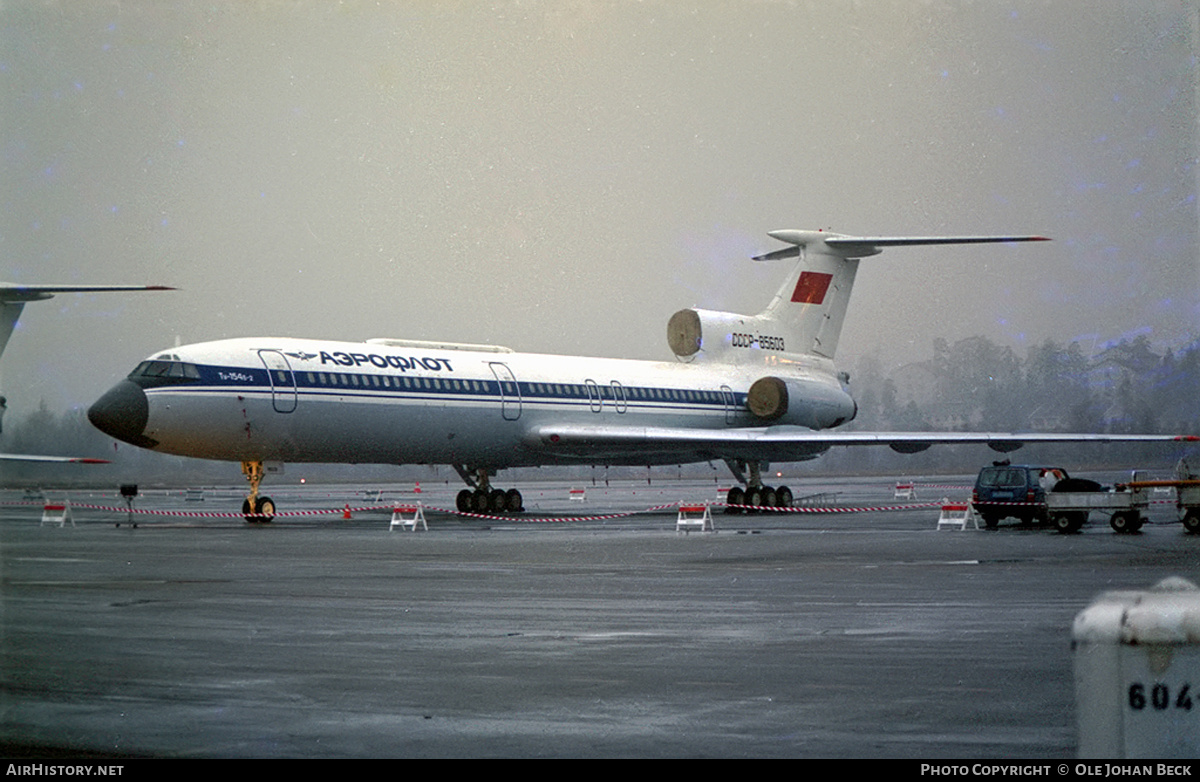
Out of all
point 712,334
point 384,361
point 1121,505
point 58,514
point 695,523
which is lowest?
point 695,523

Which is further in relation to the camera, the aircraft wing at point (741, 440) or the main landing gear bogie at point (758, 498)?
the main landing gear bogie at point (758, 498)

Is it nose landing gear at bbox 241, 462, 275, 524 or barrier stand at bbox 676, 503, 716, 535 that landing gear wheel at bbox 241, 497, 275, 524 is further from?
barrier stand at bbox 676, 503, 716, 535

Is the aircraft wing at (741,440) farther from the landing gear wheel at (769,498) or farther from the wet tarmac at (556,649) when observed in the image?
the wet tarmac at (556,649)

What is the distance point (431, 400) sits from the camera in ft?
109

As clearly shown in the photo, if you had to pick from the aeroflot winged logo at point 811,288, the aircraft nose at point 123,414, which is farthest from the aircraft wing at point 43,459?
the aeroflot winged logo at point 811,288

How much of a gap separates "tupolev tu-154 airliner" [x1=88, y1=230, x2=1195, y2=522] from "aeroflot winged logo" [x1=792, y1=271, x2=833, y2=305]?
0.04 m

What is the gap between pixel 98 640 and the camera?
10.8m

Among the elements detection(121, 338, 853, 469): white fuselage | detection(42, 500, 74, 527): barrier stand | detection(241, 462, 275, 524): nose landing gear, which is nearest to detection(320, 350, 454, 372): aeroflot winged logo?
detection(121, 338, 853, 469): white fuselage

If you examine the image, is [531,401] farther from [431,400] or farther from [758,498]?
[758,498]

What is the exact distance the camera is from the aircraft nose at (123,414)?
94.4ft

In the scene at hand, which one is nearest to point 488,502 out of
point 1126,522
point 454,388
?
point 454,388

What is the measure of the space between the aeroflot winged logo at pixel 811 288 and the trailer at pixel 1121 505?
58.5 feet

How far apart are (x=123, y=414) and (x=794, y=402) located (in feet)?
65.5
